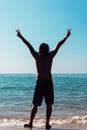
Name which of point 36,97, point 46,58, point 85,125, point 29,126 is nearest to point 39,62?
point 46,58

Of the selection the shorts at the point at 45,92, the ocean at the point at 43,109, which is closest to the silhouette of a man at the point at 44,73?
the shorts at the point at 45,92

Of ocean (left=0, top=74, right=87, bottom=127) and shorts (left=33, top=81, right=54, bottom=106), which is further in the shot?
ocean (left=0, top=74, right=87, bottom=127)

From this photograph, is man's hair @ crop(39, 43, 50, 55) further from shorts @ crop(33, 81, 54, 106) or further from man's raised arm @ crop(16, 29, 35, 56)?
shorts @ crop(33, 81, 54, 106)

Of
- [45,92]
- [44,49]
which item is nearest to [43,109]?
[45,92]

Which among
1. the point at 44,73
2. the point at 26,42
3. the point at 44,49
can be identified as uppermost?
the point at 26,42

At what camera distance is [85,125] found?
30.0 feet

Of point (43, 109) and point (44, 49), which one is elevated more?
point (44, 49)

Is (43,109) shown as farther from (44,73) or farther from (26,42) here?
(26,42)

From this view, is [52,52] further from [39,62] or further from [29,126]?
[29,126]

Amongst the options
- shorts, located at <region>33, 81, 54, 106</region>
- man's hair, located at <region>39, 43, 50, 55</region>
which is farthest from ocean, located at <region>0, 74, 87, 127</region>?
man's hair, located at <region>39, 43, 50, 55</region>

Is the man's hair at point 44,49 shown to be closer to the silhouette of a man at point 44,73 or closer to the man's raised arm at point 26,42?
the silhouette of a man at point 44,73

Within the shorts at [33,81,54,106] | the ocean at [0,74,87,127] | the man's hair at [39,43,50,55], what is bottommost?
the ocean at [0,74,87,127]

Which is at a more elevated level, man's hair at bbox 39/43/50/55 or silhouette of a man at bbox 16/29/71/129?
man's hair at bbox 39/43/50/55

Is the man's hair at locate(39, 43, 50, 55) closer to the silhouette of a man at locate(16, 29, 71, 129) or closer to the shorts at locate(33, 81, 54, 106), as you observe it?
the silhouette of a man at locate(16, 29, 71, 129)
